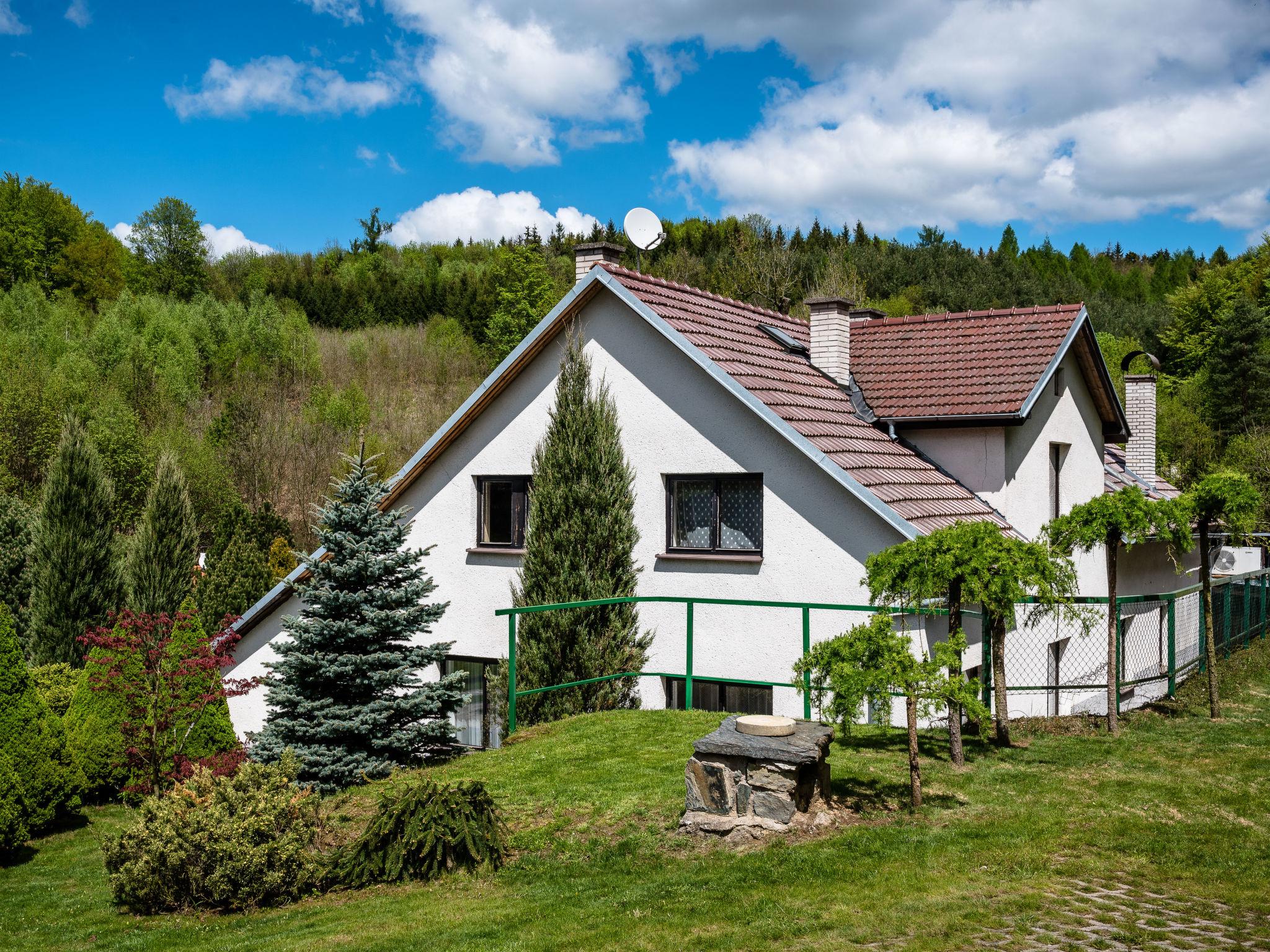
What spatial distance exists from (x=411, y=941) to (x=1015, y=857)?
393 cm

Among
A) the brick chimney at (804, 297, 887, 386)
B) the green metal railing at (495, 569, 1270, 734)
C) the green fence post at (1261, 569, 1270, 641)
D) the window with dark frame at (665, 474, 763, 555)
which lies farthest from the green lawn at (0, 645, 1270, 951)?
the green fence post at (1261, 569, 1270, 641)

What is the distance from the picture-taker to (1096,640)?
16359 millimetres

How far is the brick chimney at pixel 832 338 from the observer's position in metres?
16.5

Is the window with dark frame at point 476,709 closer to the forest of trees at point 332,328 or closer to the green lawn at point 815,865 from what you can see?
the green lawn at point 815,865

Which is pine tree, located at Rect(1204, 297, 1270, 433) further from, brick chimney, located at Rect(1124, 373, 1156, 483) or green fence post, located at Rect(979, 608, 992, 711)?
green fence post, located at Rect(979, 608, 992, 711)

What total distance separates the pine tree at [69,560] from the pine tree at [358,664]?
10.7 meters

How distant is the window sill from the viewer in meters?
13.8

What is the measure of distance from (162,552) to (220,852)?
17624 millimetres

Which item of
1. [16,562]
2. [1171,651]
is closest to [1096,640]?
[1171,651]

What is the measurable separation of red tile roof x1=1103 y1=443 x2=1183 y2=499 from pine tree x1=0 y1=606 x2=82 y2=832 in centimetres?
1730

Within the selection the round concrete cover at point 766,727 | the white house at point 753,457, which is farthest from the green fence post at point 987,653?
the round concrete cover at point 766,727

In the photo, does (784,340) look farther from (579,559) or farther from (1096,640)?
(1096,640)

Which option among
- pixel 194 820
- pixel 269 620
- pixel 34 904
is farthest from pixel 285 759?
pixel 269 620

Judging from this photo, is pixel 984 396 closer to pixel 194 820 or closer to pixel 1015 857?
pixel 1015 857
